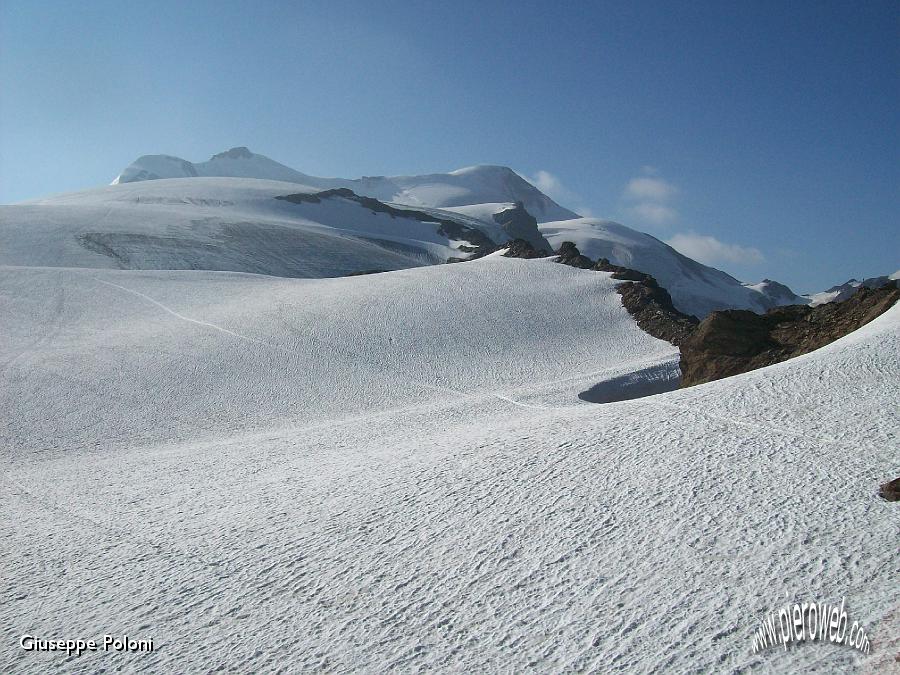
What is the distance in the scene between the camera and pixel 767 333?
1210 cm

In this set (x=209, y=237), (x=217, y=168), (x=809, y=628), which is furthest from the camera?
(x=217, y=168)

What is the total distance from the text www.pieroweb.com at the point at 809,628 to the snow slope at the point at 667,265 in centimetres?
6784

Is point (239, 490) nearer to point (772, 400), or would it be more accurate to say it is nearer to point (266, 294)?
point (772, 400)

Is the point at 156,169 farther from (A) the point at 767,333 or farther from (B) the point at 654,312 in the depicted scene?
(A) the point at 767,333

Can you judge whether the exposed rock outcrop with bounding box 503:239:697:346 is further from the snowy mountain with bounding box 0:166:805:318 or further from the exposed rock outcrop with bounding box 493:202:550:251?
the exposed rock outcrop with bounding box 493:202:550:251

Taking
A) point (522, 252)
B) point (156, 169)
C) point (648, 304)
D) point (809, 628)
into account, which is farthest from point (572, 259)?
point (156, 169)

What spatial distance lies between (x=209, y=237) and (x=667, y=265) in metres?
61.5

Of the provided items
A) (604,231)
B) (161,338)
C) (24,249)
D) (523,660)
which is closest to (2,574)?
(523,660)

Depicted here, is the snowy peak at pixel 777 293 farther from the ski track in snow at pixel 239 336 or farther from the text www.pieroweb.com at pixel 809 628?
the text www.pieroweb.com at pixel 809 628

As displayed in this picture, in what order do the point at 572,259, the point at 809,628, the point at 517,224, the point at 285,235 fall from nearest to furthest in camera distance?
the point at 809,628 → the point at 572,259 → the point at 285,235 → the point at 517,224

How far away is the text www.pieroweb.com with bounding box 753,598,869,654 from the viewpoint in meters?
3.32

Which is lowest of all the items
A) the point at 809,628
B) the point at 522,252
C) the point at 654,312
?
the point at 809,628

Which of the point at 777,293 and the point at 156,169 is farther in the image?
the point at 156,169

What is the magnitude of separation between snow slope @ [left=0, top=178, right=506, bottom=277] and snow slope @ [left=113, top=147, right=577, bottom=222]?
57.2 metres
